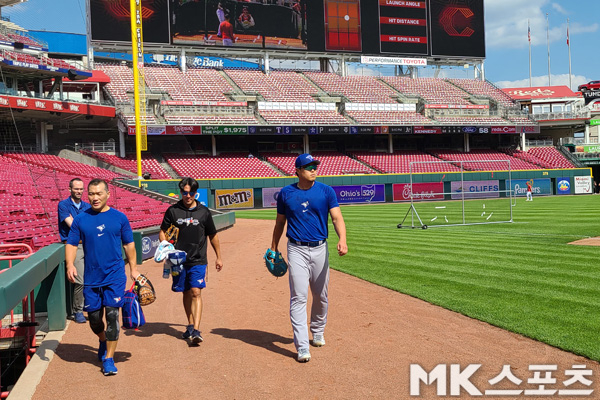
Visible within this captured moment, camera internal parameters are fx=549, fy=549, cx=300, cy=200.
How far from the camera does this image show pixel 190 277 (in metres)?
6.79

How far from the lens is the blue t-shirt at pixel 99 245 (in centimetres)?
574

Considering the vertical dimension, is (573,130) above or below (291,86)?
below

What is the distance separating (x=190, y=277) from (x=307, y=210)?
1.81 meters

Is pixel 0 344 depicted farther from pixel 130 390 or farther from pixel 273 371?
pixel 273 371

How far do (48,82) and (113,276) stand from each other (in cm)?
4007

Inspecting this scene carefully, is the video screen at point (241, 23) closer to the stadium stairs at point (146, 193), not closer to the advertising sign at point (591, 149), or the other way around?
the stadium stairs at point (146, 193)

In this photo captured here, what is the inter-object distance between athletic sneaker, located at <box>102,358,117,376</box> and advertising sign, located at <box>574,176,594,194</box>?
A: 54.2 metres

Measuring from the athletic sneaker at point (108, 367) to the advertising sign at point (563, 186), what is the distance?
52.7 m

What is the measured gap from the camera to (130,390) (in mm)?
5238

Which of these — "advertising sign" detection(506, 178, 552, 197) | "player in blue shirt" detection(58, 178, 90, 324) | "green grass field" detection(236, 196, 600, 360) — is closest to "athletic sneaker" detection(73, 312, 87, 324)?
"player in blue shirt" detection(58, 178, 90, 324)

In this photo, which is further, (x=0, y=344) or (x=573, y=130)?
(x=573, y=130)

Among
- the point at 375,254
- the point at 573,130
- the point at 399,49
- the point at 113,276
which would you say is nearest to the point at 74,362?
the point at 113,276

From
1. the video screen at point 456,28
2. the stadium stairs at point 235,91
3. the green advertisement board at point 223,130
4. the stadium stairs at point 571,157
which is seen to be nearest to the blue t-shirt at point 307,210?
the green advertisement board at point 223,130

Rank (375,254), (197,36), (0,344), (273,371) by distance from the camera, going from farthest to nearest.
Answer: (197,36), (375,254), (0,344), (273,371)
